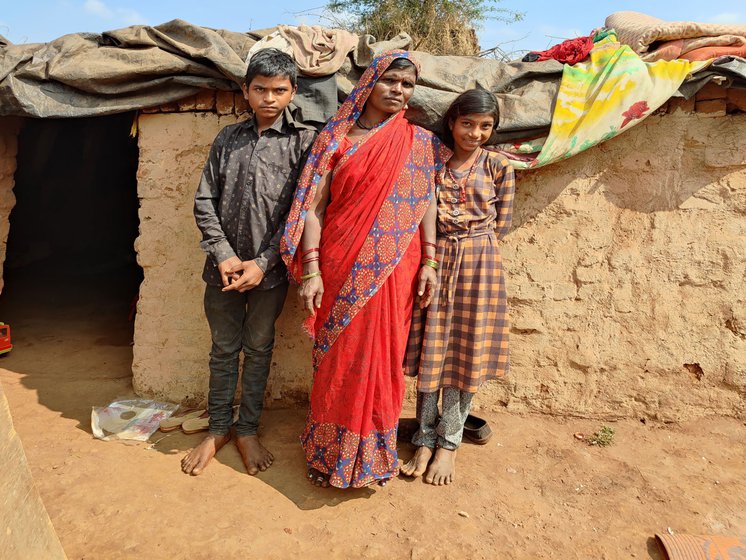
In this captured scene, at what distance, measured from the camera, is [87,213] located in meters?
7.19

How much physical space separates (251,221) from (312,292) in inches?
19.0

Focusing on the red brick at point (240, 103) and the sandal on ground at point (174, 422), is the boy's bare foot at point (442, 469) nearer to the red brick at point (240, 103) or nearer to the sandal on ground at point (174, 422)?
the sandal on ground at point (174, 422)

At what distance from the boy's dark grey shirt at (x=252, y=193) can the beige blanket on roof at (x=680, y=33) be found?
1.95m

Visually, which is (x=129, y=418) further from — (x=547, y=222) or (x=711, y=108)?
(x=711, y=108)

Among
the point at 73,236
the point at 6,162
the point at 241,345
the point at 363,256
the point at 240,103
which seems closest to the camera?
the point at 363,256

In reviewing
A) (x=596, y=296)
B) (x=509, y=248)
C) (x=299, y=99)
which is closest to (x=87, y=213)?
(x=299, y=99)

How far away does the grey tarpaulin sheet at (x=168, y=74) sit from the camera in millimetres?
2838

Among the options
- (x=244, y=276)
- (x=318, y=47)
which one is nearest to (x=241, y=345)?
(x=244, y=276)

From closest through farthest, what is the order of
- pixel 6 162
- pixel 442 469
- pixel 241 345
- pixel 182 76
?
pixel 442 469 → pixel 241 345 → pixel 182 76 → pixel 6 162

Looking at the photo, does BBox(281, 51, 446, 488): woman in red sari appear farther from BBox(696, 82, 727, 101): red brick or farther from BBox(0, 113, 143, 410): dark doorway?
BBox(0, 113, 143, 410): dark doorway

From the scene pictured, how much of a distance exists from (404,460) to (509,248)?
136cm

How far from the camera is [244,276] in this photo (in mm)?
2508

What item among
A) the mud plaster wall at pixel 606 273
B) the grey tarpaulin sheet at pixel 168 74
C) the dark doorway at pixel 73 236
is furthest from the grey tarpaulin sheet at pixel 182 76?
the dark doorway at pixel 73 236

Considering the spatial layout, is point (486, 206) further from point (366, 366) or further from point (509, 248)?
point (366, 366)
